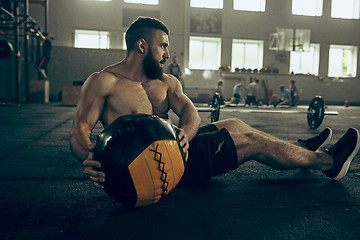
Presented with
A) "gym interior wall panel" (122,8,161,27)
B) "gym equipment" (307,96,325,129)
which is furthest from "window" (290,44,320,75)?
"gym equipment" (307,96,325,129)

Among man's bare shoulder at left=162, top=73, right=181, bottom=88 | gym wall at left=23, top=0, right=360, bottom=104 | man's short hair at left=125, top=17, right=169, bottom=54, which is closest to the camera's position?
man's short hair at left=125, top=17, right=169, bottom=54

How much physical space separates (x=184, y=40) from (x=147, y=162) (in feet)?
40.9

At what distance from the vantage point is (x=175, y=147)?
124 cm

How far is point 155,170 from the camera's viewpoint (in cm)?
117

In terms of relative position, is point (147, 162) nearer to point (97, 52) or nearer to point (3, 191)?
point (3, 191)

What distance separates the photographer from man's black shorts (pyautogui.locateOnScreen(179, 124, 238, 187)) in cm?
152

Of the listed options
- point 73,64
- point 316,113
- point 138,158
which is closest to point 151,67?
point 138,158

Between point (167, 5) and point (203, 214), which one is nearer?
point (203, 214)

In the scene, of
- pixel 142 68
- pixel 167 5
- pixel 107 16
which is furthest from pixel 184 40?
pixel 142 68

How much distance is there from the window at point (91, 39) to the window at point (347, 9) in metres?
10.1

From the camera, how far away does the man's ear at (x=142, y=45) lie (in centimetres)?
164

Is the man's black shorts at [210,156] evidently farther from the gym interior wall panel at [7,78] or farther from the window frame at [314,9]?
the window frame at [314,9]

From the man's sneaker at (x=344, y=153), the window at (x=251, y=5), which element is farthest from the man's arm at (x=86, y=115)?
the window at (x=251, y=5)

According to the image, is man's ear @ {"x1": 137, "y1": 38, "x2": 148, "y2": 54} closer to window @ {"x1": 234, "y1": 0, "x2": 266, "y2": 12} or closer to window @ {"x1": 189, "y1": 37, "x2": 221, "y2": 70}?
window @ {"x1": 189, "y1": 37, "x2": 221, "y2": 70}
